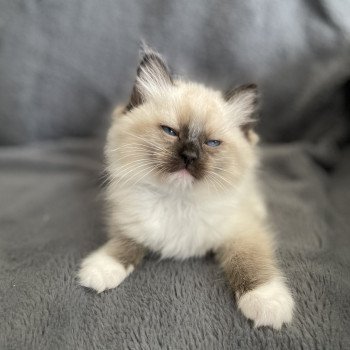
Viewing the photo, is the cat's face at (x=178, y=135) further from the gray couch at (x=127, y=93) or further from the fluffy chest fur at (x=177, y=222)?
the gray couch at (x=127, y=93)

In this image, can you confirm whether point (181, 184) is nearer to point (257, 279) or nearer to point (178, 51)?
point (257, 279)

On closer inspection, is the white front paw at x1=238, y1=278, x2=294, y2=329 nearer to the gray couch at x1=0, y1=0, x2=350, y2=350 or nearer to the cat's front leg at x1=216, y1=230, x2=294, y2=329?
the cat's front leg at x1=216, y1=230, x2=294, y2=329

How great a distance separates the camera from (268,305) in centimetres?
98

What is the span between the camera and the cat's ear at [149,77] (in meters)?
1.23

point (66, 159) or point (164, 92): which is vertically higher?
point (164, 92)

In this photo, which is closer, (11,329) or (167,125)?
(11,329)

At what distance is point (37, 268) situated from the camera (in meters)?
1.20

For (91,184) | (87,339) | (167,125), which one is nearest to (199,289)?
(87,339)

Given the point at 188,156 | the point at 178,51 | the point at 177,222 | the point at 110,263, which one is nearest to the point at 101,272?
the point at 110,263

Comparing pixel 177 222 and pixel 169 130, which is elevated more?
pixel 169 130

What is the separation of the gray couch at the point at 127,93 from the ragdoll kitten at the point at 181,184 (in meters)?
0.09

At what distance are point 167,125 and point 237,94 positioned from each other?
0.93 feet

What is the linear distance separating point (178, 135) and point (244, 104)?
0.29 meters

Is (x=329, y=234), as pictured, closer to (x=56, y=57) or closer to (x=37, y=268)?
(x=37, y=268)
